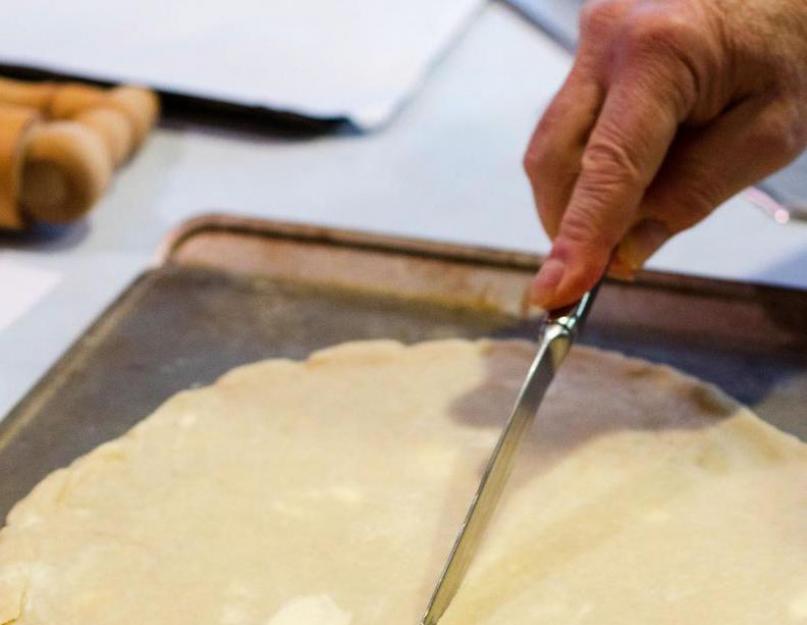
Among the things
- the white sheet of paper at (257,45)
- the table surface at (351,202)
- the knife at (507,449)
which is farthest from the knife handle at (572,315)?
the white sheet of paper at (257,45)

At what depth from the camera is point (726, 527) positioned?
32.3 inches

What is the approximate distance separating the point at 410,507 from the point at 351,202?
660mm

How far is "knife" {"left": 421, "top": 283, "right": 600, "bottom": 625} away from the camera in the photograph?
2.46 feet

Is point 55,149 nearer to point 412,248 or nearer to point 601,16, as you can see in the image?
point 412,248

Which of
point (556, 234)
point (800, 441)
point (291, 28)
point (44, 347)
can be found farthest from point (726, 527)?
point (291, 28)

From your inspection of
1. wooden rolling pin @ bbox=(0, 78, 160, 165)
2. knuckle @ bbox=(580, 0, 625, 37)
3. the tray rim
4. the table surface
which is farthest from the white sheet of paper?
knuckle @ bbox=(580, 0, 625, 37)

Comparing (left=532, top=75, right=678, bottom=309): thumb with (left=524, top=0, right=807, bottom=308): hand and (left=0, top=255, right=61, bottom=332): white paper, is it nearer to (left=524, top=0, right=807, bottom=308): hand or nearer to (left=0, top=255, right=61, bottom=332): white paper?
(left=524, top=0, right=807, bottom=308): hand

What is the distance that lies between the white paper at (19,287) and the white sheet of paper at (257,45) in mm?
458

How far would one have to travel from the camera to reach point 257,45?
1821 mm

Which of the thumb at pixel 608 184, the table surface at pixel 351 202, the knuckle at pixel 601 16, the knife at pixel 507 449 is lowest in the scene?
the table surface at pixel 351 202

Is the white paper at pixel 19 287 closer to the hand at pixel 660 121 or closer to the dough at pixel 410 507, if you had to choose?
the dough at pixel 410 507

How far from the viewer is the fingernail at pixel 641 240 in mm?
949

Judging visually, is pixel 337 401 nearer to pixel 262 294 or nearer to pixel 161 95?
pixel 262 294

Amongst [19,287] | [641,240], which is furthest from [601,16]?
[19,287]
